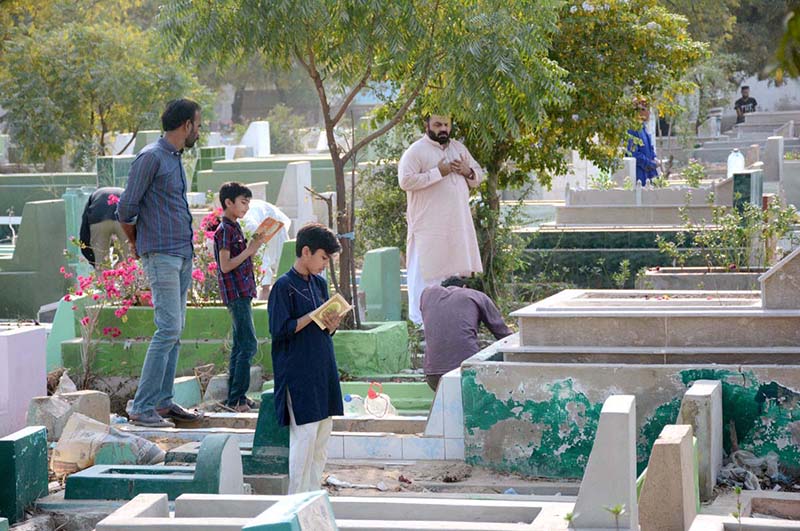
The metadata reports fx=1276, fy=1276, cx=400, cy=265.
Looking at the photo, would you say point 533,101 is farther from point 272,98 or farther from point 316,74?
point 272,98

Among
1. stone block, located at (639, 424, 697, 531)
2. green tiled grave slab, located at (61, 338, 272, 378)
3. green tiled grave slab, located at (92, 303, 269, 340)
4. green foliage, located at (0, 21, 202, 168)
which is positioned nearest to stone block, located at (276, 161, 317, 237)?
green foliage, located at (0, 21, 202, 168)

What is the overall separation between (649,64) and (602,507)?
876 cm

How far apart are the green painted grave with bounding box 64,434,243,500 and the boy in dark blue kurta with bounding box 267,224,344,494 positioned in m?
0.30

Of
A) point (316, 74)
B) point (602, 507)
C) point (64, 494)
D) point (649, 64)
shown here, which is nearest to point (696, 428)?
point (602, 507)

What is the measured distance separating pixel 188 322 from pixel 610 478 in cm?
569

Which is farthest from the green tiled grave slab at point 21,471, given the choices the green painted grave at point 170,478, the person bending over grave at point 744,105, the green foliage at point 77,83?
the person bending over grave at point 744,105

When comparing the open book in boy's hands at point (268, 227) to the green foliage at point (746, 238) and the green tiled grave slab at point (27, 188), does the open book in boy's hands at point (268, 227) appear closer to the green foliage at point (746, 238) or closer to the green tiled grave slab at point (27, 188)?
the green foliage at point (746, 238)

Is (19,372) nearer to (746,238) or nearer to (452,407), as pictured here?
(452,407)

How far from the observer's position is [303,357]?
6070mm

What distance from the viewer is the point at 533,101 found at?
1012cm

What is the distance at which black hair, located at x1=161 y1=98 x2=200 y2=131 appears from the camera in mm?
7512

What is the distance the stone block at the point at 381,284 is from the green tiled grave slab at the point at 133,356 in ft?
6.51

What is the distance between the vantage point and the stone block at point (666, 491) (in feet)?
17.4

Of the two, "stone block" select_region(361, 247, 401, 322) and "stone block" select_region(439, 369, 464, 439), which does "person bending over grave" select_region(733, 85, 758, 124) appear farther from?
"stone block" select_region(439, 369, 464, 439)
